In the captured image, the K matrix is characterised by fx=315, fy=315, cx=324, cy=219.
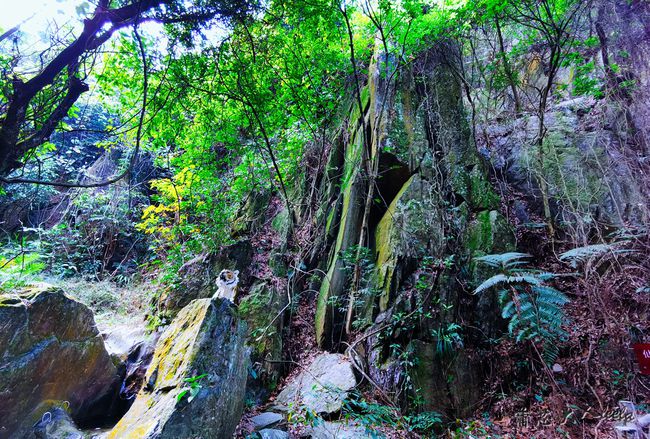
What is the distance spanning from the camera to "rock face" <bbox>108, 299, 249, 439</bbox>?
9.03 feet

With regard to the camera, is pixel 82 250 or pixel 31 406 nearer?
pixel 31 406

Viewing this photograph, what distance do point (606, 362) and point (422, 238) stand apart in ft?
9.21

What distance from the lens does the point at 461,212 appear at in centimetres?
596

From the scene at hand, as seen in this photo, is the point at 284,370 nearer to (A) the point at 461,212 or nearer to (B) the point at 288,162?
(A) the point at 461,212

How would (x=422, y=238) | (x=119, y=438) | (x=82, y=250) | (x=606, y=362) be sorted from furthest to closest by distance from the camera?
(x=82, y=250) < (x=422, y=238) < (x=606, y=362) < (x=119, y=438)

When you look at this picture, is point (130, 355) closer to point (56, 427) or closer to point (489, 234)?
point (56, 427)

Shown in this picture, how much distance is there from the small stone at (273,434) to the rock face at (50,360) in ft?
9.68

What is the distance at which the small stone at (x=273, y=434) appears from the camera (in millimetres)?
3502

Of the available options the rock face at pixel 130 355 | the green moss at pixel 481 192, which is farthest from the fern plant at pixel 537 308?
the rock face at pixel 130 355

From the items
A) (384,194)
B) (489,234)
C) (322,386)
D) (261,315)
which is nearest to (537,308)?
(489,234)

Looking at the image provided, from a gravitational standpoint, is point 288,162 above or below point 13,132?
above

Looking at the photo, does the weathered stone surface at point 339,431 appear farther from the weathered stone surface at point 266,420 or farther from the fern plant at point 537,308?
the fern plant at point 537,308

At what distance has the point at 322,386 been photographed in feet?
14.4

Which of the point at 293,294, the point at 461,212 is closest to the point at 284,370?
the point at 293,294
